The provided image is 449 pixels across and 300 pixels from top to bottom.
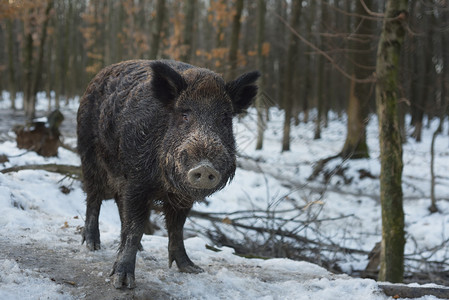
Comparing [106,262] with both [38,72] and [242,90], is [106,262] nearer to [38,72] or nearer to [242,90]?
[242,90]

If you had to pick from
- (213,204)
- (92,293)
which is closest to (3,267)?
(92,293)

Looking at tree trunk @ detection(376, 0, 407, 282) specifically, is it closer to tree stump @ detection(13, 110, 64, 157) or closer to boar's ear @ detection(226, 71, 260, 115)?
boar's ear @ detection(226, 71, 260, 115)

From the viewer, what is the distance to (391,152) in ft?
17.9

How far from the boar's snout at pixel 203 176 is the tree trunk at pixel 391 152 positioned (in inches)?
129

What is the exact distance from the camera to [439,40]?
2591cm

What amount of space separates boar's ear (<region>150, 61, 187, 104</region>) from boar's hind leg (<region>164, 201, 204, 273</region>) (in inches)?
42.3

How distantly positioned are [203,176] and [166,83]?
110 cm

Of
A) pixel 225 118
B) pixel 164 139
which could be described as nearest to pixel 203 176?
pixel 164 139

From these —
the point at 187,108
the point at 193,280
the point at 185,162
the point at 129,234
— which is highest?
the point at 187,108

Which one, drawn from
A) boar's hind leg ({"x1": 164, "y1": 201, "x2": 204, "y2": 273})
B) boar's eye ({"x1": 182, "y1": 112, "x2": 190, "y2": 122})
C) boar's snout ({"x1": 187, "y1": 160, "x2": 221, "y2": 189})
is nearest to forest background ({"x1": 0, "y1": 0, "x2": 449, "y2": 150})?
boar's hind leg ({"x1": 164, "y1": 201, "x2": 204, "y2": 273})

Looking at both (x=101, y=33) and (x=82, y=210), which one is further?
(x=101, y=33)

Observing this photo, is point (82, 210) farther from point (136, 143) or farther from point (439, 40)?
point (439, 40)

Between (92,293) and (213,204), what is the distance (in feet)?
21.4

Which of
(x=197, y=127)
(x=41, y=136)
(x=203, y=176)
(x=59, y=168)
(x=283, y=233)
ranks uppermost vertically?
(x=197, y=127)
